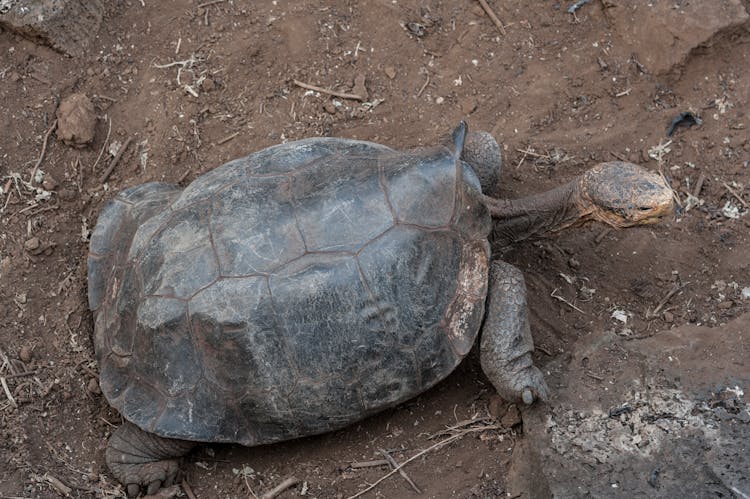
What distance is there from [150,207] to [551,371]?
297 centimetres

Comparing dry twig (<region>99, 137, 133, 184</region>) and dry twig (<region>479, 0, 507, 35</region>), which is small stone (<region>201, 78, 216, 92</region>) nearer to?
dry twig (<region>99, 137, 133, 184</region>)

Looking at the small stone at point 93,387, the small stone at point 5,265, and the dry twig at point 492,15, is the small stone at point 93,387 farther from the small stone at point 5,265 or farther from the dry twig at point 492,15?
the dry twig at point 492,15

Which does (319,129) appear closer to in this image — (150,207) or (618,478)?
(150,207)

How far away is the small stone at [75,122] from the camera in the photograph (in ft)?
19.0

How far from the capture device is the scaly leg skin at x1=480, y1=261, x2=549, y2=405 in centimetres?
448

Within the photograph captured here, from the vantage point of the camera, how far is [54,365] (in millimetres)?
5012

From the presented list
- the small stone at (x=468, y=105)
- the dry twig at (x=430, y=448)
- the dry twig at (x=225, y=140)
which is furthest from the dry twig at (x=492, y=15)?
the dry twig at (x=430, y=448)

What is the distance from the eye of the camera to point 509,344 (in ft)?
15.0

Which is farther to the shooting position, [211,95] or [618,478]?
[211,95]

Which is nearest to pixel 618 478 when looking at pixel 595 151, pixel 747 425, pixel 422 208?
pixel 747 425

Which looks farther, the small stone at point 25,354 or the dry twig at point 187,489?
the small stone at point 25,354

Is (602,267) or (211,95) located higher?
(211,95)

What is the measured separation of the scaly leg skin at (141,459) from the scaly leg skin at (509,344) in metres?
2.04

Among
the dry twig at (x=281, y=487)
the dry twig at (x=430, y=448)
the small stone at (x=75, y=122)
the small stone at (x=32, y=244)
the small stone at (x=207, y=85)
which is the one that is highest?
the small stone at (x=75, y=122)
